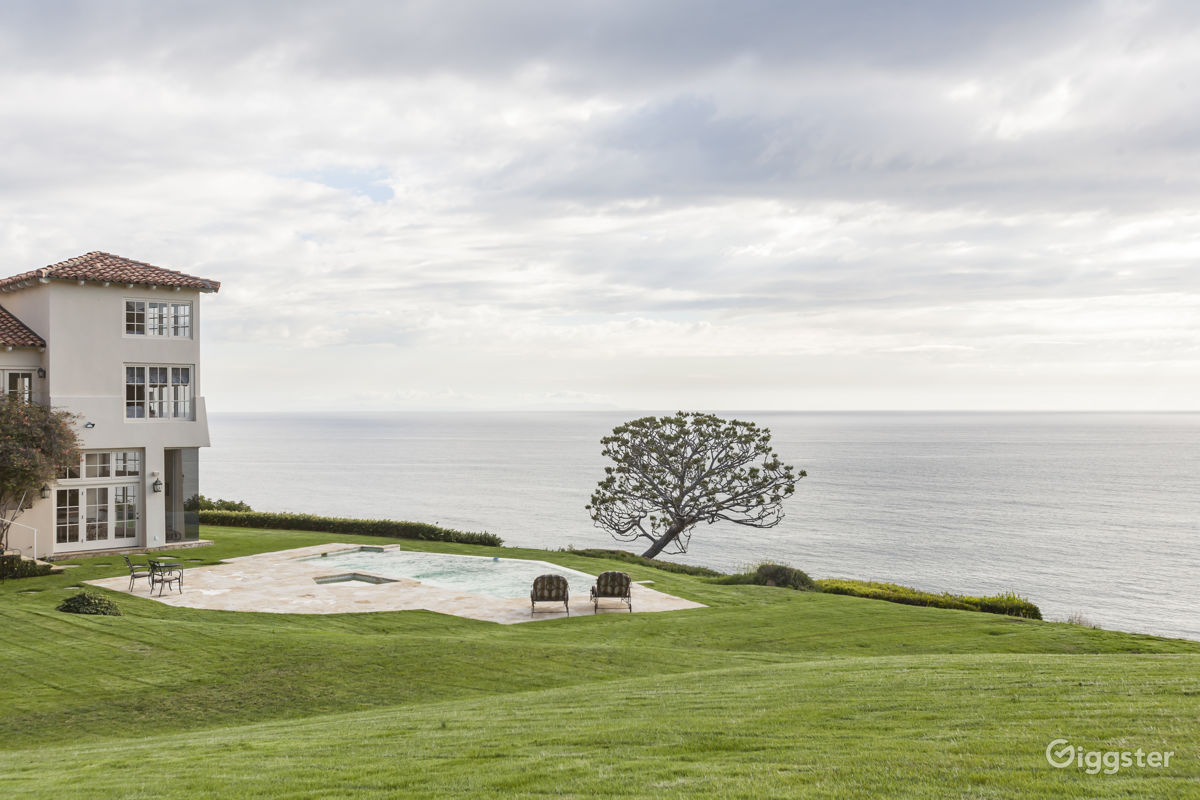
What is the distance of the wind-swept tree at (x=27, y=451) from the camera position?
77.0 feet

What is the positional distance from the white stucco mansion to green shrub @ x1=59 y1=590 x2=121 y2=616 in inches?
415

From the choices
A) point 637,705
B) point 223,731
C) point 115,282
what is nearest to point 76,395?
point 115,282

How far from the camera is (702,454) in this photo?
136 ft

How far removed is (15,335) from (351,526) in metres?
13.0

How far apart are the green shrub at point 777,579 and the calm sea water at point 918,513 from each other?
76.7ft

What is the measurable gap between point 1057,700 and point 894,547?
196 feet

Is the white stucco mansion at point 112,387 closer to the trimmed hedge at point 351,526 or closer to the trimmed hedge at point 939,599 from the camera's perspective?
the trimmed hedge at point 351,526

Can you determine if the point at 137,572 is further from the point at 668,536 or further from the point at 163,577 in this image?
the point at 668,536

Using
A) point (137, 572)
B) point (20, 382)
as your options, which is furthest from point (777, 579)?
point (20, 382)

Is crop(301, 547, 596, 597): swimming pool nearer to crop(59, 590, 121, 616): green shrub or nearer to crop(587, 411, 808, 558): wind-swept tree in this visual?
crop(59, 590, 121, 616): green shrub

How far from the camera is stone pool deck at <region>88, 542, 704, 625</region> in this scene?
63.7 feet

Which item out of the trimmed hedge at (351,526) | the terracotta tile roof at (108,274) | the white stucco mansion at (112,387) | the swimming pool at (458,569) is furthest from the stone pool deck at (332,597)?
the terracotta tile roof at (108,274)

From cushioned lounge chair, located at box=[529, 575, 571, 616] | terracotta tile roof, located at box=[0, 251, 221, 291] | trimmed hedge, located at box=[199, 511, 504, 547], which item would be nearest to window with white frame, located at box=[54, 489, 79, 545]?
terracotta tile roof, located at box=[0, 251, 221, 291]

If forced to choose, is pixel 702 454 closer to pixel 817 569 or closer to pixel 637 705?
pixel 817 569
